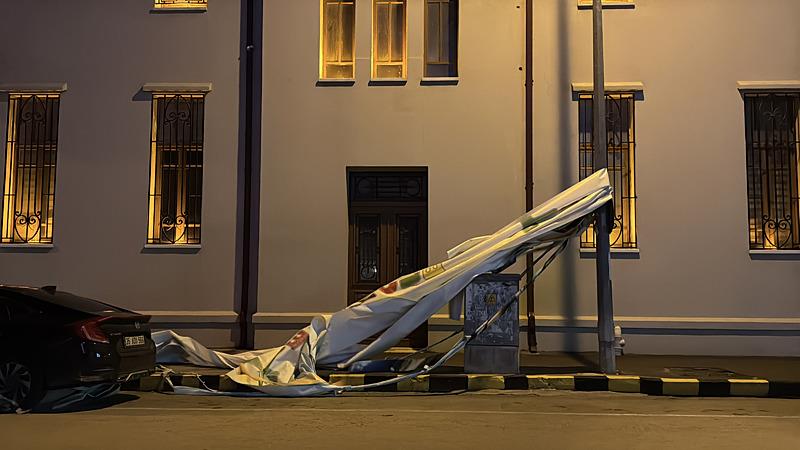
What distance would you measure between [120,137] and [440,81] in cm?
554

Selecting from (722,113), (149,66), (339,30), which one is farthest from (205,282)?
(722,113)

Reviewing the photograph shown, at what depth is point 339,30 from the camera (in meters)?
12.9

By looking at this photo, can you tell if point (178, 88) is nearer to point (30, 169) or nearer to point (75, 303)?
point (30, 169)

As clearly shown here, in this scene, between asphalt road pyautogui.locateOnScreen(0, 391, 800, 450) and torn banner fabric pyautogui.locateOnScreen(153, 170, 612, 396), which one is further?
torn banner fabric pyautogui.locateOnScreen(153, 170, 612, 396)

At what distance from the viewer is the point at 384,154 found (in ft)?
40.5

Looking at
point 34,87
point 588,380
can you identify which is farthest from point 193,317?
point 588,380

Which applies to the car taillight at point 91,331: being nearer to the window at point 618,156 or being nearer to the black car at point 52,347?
the black car at point 52,347

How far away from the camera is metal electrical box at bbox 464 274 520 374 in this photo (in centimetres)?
972

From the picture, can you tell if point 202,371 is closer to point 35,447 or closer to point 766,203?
point 35,447

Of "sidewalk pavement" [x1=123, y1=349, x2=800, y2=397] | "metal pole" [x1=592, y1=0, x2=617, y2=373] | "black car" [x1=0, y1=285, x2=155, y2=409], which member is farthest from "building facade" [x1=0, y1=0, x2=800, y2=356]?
"black car" [x1=0, y1=285, x2=155, y2=409]

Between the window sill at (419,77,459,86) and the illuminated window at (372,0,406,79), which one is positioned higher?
the illuminated window at (372,0,406,79)

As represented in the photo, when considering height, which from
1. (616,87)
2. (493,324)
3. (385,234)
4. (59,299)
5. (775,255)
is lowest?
(493,324)

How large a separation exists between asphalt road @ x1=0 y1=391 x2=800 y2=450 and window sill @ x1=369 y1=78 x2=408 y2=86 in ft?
18.1

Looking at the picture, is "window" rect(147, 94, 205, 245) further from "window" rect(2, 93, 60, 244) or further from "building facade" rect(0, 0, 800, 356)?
"window" rect(2, 93, 60, 244)
